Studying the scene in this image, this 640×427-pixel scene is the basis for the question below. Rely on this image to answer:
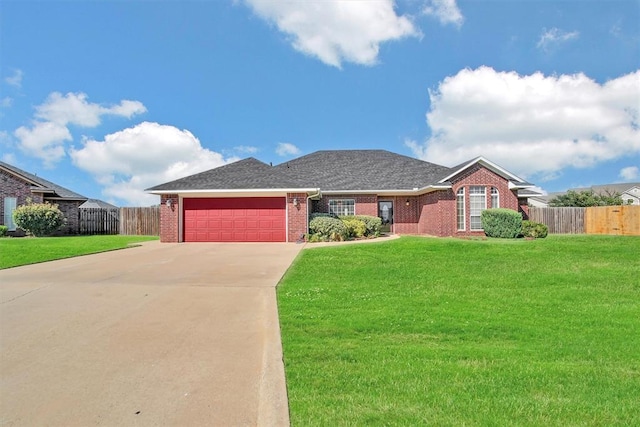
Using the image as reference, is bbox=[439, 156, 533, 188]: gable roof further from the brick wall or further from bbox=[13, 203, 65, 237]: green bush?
bbox=[13, 203, 65, 237]: green bush

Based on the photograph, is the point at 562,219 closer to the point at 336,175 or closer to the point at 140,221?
the point at 336,175

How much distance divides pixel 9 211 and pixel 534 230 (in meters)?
31.6

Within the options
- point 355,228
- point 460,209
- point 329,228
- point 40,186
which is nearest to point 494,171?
point 460,209

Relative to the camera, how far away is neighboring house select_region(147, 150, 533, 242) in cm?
1975

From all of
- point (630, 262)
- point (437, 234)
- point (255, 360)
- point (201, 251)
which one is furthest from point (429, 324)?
point (437, 234)

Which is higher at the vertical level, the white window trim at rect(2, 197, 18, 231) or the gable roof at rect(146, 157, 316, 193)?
the gable roof at rect(146, 157, 316, 193)

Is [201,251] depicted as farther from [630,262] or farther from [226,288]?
[630,262]

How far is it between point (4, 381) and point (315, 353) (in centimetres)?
347

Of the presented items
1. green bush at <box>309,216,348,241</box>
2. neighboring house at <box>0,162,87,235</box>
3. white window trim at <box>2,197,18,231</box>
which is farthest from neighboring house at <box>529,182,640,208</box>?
white window trim at <box>2,197,18,231</box>

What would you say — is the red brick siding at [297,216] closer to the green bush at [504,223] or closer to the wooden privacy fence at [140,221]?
the green bush at [504,223]

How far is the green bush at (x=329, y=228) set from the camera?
18.9 m

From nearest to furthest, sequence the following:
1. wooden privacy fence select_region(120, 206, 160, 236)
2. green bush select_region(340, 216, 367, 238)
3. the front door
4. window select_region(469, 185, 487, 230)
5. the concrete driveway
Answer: the concrete driveway
green bush select_region(340, 216, 367, 238)
window select_region(469, 185, 487, 230)
the front door
wooden privacy fence select_region(120, 206, 160, 236)

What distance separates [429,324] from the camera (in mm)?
6070

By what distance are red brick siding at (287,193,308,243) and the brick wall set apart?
586cm
